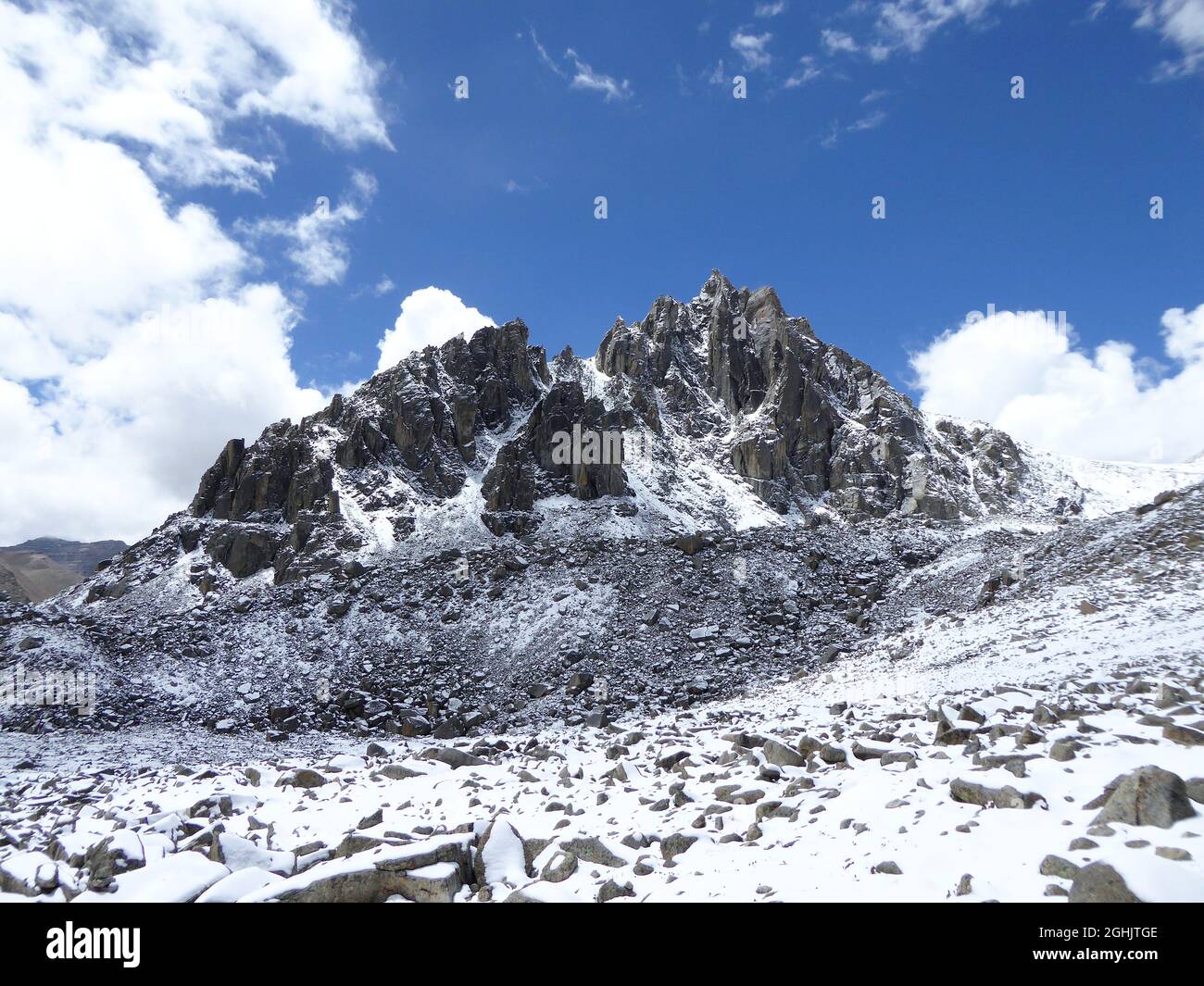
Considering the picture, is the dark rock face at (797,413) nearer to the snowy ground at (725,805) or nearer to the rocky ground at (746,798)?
the rocky ground at (746,798)

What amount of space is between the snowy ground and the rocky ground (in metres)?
0.05

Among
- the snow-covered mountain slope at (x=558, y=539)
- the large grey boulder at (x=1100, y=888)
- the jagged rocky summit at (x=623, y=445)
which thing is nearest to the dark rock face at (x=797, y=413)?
the jagged rocky summit at (x=623, y=445)

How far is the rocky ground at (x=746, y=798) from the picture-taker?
7.26 metres

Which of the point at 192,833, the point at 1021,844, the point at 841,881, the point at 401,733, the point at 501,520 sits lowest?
the point at 401,733

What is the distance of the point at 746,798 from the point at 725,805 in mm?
399

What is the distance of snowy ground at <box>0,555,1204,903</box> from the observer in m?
7.37

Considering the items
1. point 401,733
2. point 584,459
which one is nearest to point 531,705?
point 401,733

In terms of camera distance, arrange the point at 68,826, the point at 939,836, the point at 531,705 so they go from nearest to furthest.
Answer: the point at 939,836 < the point at 68,826 < the point at 531,705

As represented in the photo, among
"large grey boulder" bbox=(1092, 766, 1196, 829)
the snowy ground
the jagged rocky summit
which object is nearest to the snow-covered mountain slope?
the jagged rocky summit

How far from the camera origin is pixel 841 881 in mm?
7215

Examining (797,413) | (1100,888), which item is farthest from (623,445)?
(1100,888)

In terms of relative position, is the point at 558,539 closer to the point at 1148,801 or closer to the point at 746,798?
the point at 746,798

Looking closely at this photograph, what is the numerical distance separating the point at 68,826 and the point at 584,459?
4572 centimetres
